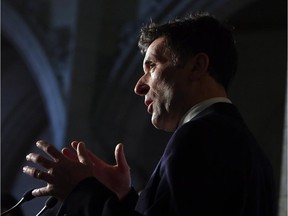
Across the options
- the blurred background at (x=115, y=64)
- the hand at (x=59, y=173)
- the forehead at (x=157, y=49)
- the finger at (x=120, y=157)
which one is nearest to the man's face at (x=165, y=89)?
the forehead at (x=157, y=49)

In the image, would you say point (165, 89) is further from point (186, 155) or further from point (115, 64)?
point (115, 64)

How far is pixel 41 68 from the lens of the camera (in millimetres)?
7098

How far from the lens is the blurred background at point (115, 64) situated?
6.62m

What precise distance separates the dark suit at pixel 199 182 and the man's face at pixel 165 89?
12cm

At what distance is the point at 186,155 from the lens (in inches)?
58.9

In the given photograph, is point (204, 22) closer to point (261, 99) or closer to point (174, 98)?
point (174, 98)

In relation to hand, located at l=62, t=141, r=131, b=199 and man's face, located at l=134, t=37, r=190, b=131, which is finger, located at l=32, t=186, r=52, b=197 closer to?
hand, located at l=62, t=141, r=131, b=199

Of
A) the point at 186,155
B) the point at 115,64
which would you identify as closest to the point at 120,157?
the point at 186,155

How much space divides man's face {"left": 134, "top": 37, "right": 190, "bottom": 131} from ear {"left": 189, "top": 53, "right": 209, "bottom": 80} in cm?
1

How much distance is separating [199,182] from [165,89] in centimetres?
31

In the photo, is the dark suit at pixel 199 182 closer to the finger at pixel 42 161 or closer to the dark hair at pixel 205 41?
the finger at pixel 42 161

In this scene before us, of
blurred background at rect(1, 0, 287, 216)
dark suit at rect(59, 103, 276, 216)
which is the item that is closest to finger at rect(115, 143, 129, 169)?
dark suit at rect(59, 103, 276, 216)

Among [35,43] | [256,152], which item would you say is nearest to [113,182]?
[256,152]

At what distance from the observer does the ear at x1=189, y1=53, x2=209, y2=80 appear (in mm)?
1702
